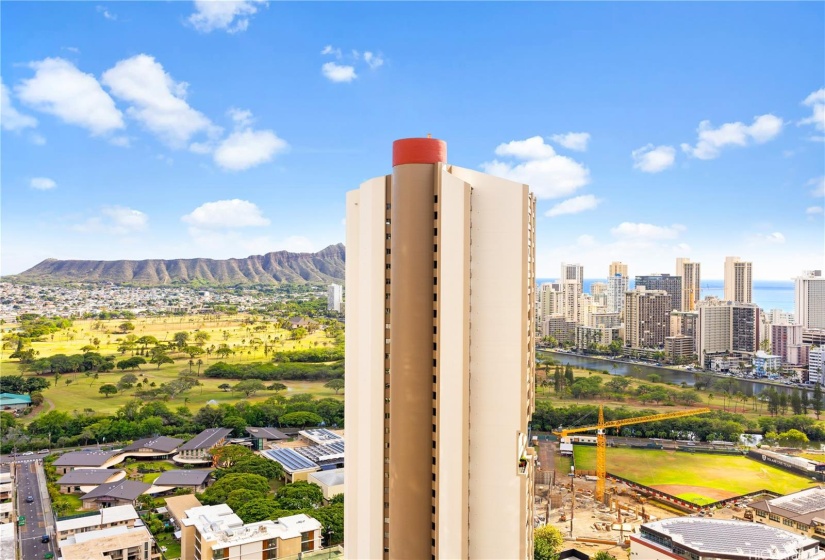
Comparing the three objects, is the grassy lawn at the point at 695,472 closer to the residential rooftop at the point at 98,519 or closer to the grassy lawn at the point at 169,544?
the grassy lawn at the point at 169,544

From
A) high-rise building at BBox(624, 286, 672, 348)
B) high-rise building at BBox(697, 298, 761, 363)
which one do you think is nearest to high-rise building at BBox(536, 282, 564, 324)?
high-rise building at BBox(624, 286, 672, 348)

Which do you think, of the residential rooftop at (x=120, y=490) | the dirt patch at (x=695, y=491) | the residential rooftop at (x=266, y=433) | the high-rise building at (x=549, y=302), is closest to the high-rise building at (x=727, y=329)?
the high-rise building at (x=549, y=302)

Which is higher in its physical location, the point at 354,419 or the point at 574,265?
the point at 574,265

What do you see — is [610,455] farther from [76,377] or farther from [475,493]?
[76,377]

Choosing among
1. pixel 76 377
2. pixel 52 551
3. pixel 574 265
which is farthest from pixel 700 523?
pixel 574 265

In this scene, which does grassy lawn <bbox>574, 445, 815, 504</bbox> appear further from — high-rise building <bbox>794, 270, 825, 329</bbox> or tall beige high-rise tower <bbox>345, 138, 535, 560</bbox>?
high-rise building <bbox>794, 270, 825, 329</bbox>

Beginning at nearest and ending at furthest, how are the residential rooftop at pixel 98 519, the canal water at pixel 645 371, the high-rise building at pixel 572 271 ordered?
the residential rooftop at pixel 98 519 → the canal water at pixel 645 371 → the high-rise building at pixel 572 271

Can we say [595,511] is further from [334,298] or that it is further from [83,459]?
[334,298]
